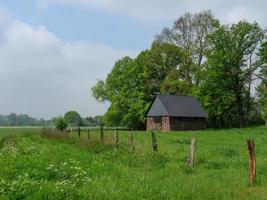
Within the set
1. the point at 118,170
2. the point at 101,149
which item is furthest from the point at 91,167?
the point at 101,149

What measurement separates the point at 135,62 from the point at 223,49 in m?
16.9

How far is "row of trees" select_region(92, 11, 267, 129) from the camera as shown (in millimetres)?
64812

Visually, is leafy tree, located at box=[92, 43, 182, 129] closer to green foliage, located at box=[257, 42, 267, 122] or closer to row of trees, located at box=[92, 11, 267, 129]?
row of trees, located at box=[92, 11, 267, 129]

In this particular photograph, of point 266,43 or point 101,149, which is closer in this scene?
point 101,149

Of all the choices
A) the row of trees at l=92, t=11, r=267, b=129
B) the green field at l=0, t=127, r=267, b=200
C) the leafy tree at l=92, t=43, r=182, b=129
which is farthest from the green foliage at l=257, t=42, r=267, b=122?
the green field at l=0, t=127, r=267, b=200

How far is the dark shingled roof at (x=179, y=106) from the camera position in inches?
2549

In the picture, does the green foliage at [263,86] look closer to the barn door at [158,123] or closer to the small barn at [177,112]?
the small barn at [177,112]

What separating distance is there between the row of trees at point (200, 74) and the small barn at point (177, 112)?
1.90 metres

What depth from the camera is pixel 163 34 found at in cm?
7538

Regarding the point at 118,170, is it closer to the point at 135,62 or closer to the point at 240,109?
the point at 240,109

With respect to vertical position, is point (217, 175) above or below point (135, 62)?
below

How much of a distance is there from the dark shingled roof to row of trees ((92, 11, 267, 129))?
5.29 feet

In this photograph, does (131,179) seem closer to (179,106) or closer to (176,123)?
(176,123)

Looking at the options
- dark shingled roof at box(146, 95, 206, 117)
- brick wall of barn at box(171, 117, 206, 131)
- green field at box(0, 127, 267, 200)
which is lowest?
green field at box(0, 127, 267, 200)
